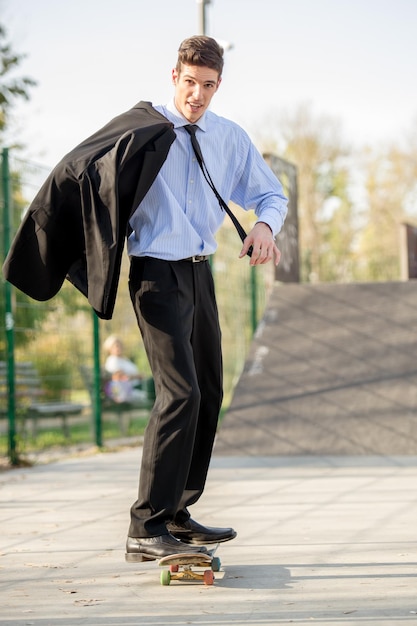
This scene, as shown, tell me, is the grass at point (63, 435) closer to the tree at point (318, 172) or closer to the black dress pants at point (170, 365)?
the black dress pants at point (170, 365)

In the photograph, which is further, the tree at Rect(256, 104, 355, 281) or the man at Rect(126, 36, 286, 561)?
the tree at Rect(256, 104, 355, 281)

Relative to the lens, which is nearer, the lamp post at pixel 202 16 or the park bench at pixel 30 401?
the park bench at pixel 30 401

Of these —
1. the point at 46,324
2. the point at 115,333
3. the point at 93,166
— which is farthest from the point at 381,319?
the point at 93,166

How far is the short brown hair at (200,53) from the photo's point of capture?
12.8 ft

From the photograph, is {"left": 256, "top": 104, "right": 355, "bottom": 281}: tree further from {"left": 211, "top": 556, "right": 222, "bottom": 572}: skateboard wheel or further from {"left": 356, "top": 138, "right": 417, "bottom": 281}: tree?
{"left": 211, "top": 556, "right": 222, "bottom": 572}: skateboard wheel

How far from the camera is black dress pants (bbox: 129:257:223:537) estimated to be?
12.6ft

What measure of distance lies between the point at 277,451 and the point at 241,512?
2.51 meters

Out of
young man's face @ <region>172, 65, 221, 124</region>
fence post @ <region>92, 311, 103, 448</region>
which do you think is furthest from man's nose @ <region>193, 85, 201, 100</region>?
fence post @ <region>92, 311, 103, 448</region>

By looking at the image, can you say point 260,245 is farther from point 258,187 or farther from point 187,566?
point 187,566

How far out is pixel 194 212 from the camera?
4059 millimetres

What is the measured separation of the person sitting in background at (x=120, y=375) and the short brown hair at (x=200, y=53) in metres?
8.61

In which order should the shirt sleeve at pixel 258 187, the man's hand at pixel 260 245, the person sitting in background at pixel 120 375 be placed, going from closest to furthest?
the man's hand at pixel 260 245 → the shirt sleeve at pixel 258 187 → the person sitting in background at pixel 120 375

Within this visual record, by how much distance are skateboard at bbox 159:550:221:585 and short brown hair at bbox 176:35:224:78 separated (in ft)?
5.95

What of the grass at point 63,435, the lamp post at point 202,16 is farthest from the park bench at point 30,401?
the lamp post at point 202,16
